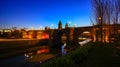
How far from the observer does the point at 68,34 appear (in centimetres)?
9212

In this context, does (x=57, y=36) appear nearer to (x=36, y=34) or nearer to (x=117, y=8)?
(x=36, y=34)

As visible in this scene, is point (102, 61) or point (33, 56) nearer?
point (102, 61)

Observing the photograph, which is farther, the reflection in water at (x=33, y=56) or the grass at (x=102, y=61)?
the reflection in water at (x=33, y=56)

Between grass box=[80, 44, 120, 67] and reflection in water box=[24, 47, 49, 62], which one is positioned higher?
grass box=[80, 44, 120, 67]

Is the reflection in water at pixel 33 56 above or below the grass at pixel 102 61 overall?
below

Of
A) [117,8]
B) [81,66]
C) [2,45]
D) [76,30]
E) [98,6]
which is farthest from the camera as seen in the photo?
[76,30]

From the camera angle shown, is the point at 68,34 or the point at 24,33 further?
the point at 24,33

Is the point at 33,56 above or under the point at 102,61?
under

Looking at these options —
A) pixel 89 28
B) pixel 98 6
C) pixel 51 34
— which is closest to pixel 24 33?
pixel 51 34

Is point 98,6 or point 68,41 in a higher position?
point 98,6

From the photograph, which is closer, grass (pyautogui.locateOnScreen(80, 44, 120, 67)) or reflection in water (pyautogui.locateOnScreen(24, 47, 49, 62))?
grass (pyautogui.locateOnScreen(80, 44, 120, 67))

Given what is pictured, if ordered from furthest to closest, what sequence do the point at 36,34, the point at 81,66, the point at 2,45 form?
1. the point at 36,34
2. the point at 2,45
3. the point at 81,66

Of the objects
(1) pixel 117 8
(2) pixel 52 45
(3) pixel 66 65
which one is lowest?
(2) pixel 52 45

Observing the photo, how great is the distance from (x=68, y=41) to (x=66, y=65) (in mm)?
80430
